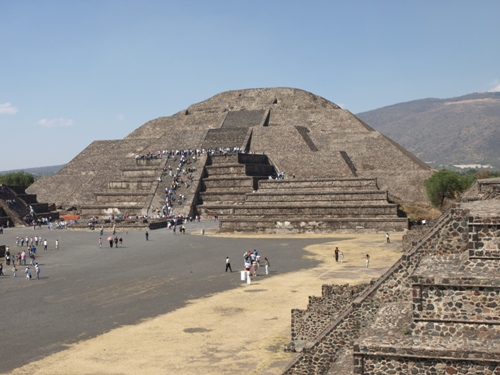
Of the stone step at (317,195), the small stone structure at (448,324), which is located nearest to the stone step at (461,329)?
the small stone structure at (448,324)

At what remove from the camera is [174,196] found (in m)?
57.9

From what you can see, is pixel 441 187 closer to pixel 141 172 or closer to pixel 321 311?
pixel 141 172

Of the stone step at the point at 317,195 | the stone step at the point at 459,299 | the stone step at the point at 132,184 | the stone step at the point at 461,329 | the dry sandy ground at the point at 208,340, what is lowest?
the dry sandy ground at the point at 208,340

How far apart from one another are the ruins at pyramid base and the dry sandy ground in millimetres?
21858

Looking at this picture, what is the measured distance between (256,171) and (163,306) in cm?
3884

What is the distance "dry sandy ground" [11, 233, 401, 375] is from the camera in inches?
600

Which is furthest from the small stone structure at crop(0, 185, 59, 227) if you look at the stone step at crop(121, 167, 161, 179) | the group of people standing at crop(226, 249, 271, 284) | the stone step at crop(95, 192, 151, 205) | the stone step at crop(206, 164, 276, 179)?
the group of people standing at crop(226, 249, 271, 284)

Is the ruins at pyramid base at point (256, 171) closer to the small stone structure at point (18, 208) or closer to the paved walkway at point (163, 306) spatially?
Answer: the small stone structure at point (18, 208)

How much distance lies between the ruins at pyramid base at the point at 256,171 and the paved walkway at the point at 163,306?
8291 mm

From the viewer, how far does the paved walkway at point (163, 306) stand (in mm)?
15883

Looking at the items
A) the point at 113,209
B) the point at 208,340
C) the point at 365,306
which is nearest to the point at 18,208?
the point at 113,209

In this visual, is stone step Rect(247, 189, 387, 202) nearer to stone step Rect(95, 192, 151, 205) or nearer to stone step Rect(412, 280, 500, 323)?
stone step Rect(95, 192, 151, 205)

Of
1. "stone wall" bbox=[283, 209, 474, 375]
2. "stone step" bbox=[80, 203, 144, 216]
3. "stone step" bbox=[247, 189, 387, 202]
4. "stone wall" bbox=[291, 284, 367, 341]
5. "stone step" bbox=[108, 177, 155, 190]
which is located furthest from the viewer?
"stone step" bbox=[108, 177, 155, 190]

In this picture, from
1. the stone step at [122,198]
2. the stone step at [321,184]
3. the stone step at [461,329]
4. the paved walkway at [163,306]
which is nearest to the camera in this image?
the stone step at [461,329]
